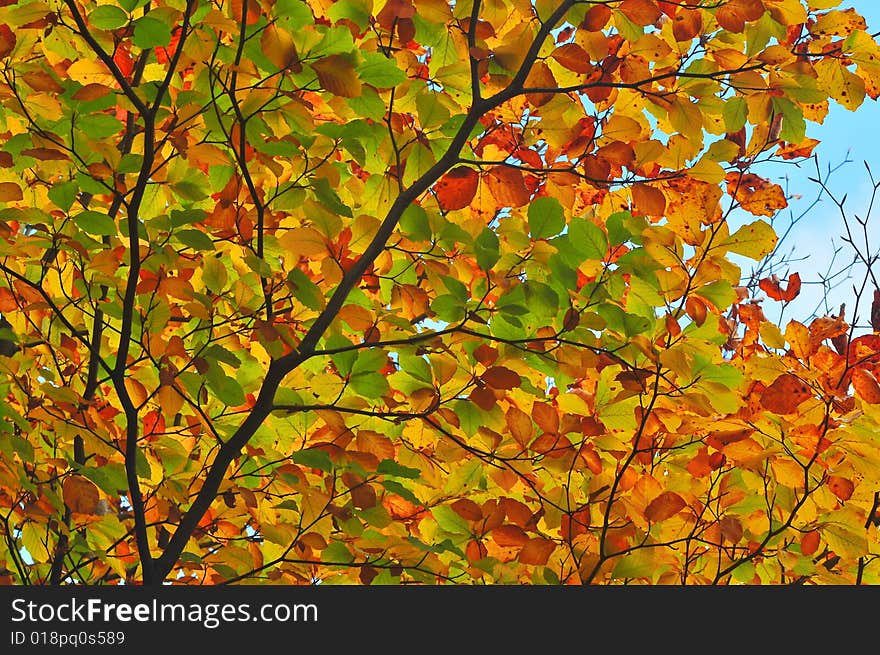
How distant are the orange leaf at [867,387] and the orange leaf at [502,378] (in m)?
1.15

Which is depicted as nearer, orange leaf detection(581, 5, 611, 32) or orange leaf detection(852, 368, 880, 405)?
orange leaf detection(581, 5, 611, 32)

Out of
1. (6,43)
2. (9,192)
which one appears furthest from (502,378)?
(6,43)

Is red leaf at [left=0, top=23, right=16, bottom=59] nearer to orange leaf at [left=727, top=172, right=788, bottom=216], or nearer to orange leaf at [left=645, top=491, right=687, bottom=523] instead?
orange leaf at [left=727, top=172, right=788, bottom=216]

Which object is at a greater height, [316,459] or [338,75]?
[338,75]

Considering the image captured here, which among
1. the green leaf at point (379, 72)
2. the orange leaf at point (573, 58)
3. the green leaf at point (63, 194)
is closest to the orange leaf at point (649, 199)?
the orange leaf at point (573, 58)

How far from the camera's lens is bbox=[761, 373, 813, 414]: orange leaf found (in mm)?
2432

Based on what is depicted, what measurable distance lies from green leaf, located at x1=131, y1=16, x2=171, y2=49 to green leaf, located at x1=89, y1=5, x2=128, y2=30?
0.25ft

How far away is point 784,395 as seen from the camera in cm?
244

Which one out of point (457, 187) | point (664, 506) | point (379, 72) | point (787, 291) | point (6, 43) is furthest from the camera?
point (787, 291)

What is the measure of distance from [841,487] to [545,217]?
4.30 feet

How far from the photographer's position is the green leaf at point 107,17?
188 centimetres

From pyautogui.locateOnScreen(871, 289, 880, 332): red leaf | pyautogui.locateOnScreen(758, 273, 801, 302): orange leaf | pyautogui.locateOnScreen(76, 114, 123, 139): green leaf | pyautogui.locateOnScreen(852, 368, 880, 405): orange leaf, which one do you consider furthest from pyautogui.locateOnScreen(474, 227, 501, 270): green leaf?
pyautogui.locateOnScreen(871, 289, 880, 332): red leaf

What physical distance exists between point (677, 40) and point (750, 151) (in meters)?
0.43

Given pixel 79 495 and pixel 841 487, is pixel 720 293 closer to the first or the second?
pixel 841 487
